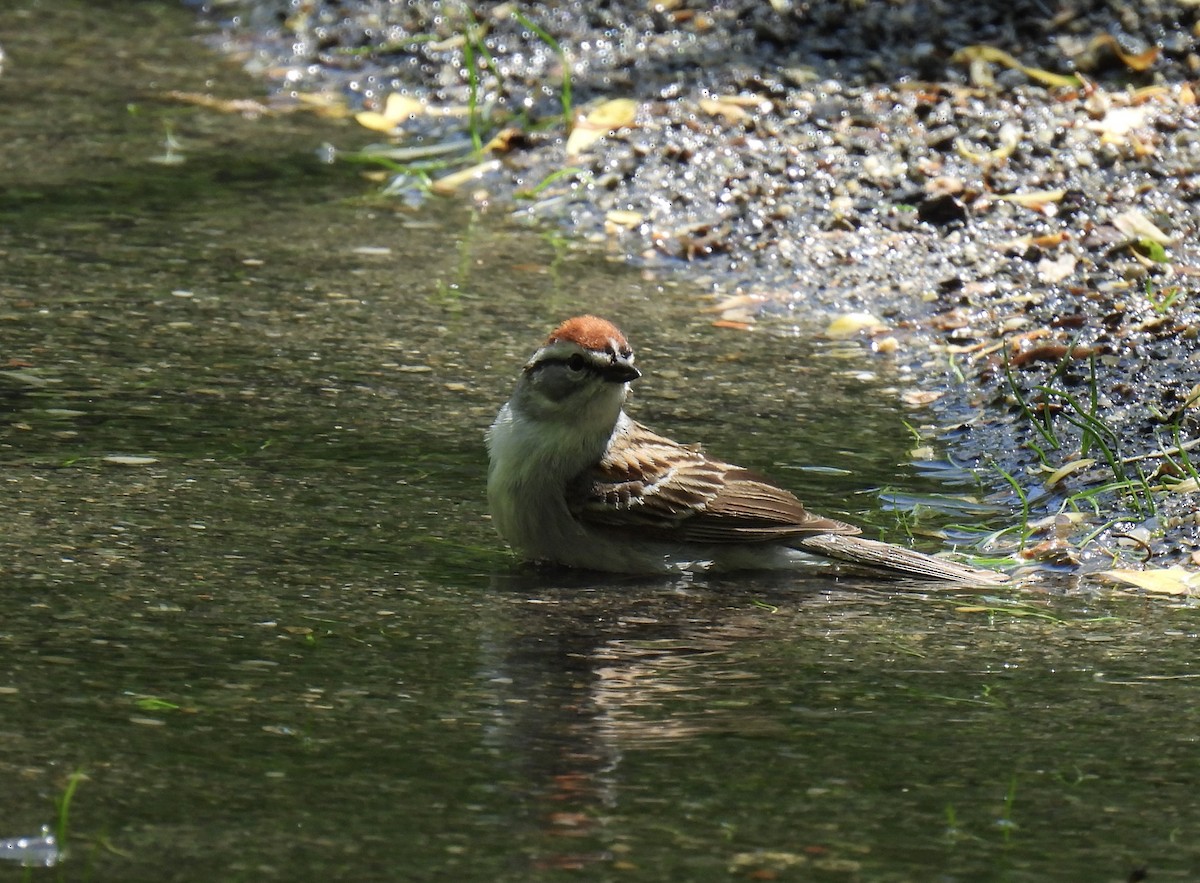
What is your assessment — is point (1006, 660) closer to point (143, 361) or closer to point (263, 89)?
Answer: point (143, 361)

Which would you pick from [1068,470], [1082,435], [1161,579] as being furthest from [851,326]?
[1161,579]

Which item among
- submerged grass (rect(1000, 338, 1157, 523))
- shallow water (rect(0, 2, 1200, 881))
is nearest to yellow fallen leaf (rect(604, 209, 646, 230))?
shallow water (rect(0, 2, 1200, 881))

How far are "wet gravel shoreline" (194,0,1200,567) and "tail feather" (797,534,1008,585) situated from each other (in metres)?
0.32

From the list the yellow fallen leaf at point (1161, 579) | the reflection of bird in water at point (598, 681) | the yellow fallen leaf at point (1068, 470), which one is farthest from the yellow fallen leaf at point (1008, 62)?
the reflection of bird in water at point (598, 681)

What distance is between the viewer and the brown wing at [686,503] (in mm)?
5312

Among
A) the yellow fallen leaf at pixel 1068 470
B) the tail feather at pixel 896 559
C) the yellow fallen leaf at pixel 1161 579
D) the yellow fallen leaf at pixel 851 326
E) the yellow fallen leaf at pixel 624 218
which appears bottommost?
the tail feather at pixel 896 559

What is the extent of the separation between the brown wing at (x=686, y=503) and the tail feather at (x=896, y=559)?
1.5 inches

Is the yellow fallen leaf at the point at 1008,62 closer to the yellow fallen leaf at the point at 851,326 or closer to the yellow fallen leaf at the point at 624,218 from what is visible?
the yellow fallen leaf at the point at 624,218

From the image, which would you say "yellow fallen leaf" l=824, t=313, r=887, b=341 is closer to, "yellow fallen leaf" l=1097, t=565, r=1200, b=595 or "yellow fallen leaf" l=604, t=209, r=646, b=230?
"yellow fallen leaf" l=604, t=209, r=646, b=230

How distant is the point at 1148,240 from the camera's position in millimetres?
7633

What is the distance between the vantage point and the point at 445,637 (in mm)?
4555

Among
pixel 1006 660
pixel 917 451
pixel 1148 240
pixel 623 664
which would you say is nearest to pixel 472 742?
pixel 623 664

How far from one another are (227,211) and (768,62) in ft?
10.2

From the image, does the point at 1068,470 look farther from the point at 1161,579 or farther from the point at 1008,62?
the point at 1008,62
